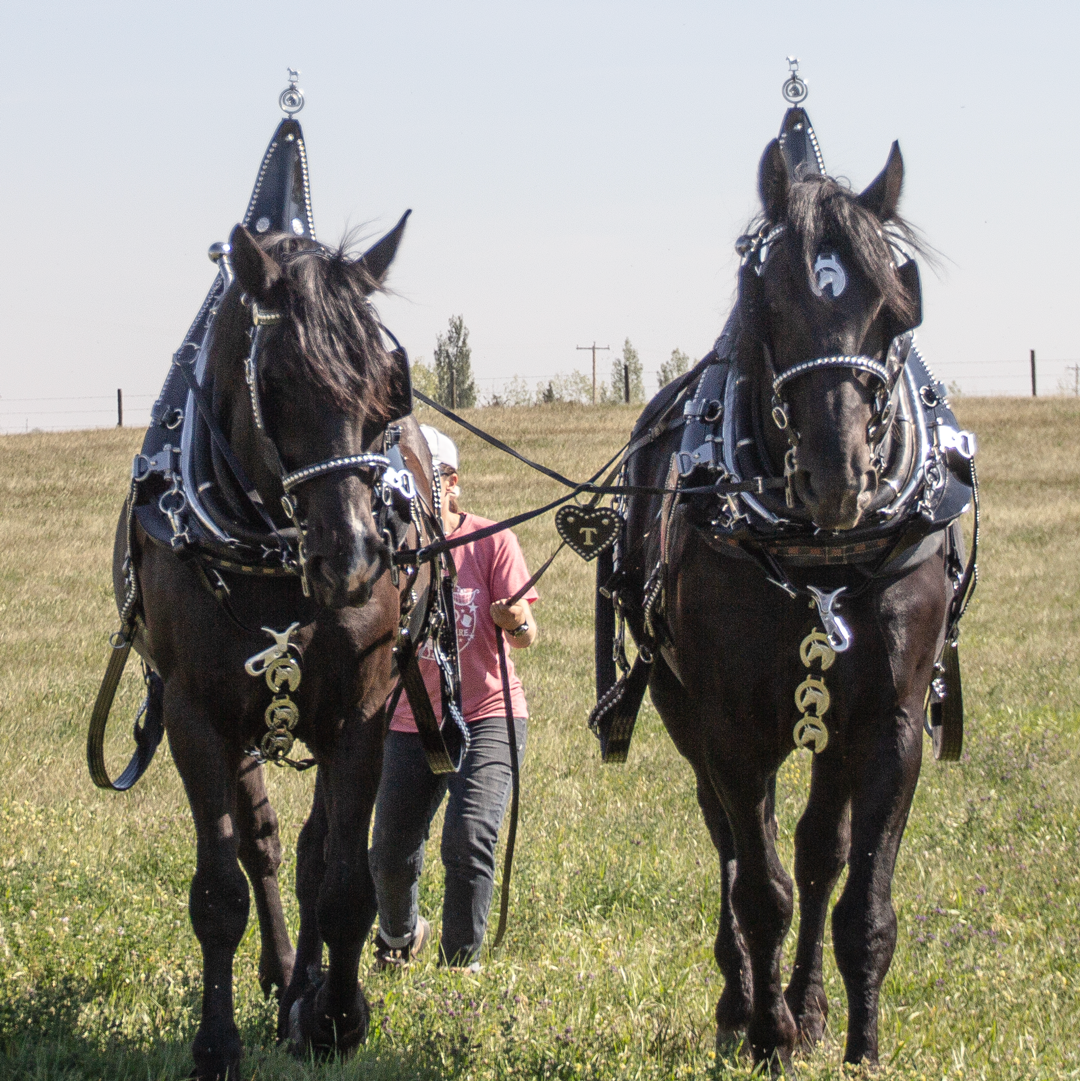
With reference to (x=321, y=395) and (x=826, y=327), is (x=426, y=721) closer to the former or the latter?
(x=321, y=395)

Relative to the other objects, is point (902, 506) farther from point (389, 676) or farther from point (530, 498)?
point (530, 498)

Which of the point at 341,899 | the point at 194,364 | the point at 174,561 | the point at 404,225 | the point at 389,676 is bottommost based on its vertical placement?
the point at 341,899

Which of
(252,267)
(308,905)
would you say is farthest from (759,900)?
(252,267)

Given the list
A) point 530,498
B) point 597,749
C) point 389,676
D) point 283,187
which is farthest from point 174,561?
point 530,498

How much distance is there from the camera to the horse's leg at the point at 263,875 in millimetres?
4688

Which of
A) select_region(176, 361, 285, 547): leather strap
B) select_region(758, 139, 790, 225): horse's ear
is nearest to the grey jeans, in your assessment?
select_region(176, 361, 285, 547): leather strap

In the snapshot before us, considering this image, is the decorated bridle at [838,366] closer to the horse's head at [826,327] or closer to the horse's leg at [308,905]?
the horse's head at [826,327]

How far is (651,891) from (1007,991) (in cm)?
162

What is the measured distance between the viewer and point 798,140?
4.50m

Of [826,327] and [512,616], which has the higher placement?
[826,327]

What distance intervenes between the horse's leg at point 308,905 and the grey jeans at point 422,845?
1.61ft

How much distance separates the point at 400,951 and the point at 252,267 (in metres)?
2.78

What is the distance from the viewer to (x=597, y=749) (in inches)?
328

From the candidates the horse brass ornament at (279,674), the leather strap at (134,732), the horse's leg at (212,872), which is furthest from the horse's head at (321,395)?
the leather strap at (134,732)
